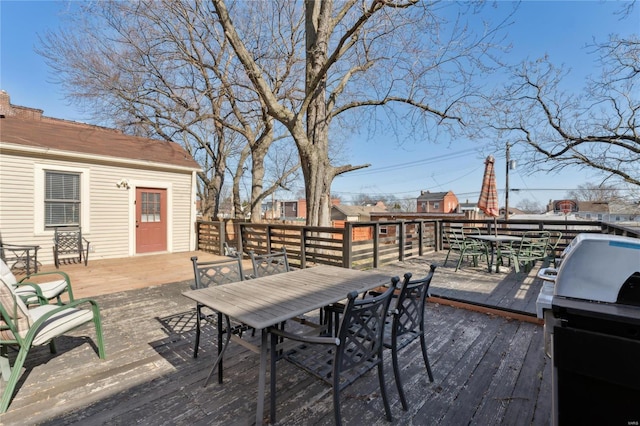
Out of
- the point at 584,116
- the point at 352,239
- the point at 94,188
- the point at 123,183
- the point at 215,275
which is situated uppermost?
the point at 584,116

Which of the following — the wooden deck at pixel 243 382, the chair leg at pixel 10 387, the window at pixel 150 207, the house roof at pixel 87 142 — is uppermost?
the house roof at pixel 87 142

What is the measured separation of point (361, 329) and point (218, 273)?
1639mm

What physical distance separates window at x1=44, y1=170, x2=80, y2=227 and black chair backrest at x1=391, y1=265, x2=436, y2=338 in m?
8.08

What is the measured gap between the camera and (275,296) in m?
2.19

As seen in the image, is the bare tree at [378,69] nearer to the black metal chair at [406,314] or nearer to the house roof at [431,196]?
the black metal chair at [406,314]

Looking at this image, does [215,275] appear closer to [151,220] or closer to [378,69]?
[378,69]

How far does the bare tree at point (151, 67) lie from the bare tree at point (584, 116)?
286 inches

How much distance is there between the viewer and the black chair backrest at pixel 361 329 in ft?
5.14

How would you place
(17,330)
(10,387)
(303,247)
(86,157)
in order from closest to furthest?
(10,387), (17,330), (303,247), (86,157)

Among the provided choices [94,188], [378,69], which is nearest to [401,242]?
[378,69]

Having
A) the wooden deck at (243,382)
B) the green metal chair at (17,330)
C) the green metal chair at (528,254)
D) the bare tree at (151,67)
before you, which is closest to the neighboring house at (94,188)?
the bare tree at (151,67)

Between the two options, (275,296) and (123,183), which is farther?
(123,183)

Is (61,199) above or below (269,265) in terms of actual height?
above

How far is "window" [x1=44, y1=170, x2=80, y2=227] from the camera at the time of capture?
21.9 ft
